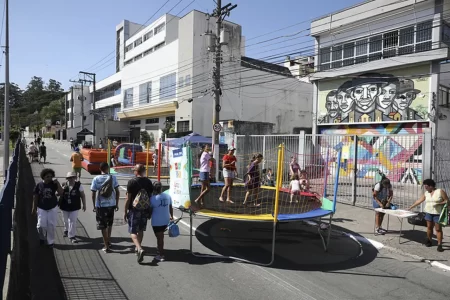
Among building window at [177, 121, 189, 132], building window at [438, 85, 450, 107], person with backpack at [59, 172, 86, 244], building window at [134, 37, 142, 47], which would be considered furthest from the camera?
building window at [134, 37, 142, 47]

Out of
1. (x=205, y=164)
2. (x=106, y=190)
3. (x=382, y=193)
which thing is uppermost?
(x=205, y=164)

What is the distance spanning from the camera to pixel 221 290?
490 centimetres

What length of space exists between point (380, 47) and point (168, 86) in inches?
860

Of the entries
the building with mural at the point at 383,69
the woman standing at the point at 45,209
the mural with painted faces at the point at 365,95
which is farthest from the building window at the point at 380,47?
the woman standing at the point at 45,209

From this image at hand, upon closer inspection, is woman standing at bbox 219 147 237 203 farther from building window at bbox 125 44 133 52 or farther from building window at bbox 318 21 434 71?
building window at bbox 125 44 133 52

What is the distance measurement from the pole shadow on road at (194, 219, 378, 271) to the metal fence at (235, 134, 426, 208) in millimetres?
1795

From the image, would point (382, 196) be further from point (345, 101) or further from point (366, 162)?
point (345, 101)

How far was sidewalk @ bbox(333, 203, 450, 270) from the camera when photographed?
681 cm

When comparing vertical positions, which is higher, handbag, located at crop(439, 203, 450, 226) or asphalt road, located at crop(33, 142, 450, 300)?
handbag, located at crop(439, 203, 450, 226)

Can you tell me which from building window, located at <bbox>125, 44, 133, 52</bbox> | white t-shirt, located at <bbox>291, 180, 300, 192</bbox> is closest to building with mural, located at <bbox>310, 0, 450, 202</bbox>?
white t-shirt, located at <bbox>291, 180, 300, 192</bbox>

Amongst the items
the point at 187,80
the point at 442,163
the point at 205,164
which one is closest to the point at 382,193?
the point at 442,163

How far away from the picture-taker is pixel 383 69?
722 inches

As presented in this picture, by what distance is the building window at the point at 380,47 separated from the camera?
55.4 ft

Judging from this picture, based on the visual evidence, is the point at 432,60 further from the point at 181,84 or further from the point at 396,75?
the point at 181,84
